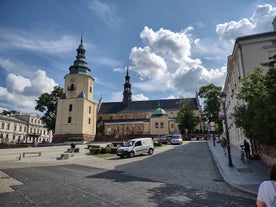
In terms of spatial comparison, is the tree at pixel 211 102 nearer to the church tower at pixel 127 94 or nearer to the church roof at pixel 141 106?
the church roof at pixel 141 106

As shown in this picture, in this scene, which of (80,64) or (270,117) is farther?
(80,64)

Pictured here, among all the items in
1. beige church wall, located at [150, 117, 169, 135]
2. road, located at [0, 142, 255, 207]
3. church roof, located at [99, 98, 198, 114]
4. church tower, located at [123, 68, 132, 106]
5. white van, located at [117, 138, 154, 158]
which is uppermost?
church tower, located at [123, 68, 132, 106]

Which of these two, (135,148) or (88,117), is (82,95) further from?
(135,148)

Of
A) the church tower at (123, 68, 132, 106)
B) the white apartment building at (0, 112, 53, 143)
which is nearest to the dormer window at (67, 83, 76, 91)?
the white apartment building at (0, 112, 53, 143)

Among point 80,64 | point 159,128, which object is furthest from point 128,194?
point 159,128

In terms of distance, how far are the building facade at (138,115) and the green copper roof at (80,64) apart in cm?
2365

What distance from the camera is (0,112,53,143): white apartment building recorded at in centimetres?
7194

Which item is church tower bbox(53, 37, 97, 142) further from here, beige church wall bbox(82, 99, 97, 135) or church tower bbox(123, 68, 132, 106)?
church tower bbox(123, 68, 132, 106)

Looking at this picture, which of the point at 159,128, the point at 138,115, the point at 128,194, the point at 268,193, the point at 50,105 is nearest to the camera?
the point at 268,193

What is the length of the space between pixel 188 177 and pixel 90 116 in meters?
52.2

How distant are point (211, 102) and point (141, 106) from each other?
141 feet

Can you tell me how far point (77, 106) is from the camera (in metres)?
58.6

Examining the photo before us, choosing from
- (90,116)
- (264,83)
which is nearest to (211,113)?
(90,116)

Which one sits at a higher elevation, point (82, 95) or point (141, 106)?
point (141, 106)
